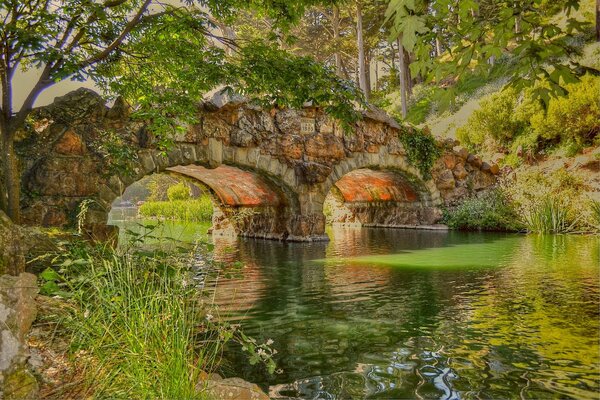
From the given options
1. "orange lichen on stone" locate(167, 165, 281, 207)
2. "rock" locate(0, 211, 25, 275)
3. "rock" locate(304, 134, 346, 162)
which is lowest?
"rock" locate(0, 211, 25, 275)

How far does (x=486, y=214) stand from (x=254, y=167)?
839cm

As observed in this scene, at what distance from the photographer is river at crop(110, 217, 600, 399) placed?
304 cm

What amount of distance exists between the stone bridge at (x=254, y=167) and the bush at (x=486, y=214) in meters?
0.61

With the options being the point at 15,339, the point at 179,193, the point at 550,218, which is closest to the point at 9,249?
the point at 15,339

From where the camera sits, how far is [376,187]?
1814 cm

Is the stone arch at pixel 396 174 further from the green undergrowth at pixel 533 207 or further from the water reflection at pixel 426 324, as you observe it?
the water reflection at pixel 426 324

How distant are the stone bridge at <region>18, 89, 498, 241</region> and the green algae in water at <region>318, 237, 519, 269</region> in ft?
9.01

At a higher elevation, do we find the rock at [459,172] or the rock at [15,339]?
the rock at [459,172]

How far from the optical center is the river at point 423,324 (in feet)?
9.99

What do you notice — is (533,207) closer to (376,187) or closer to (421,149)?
(421,149)

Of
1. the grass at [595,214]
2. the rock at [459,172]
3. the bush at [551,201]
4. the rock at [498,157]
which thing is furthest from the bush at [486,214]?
the rock at [498,157]

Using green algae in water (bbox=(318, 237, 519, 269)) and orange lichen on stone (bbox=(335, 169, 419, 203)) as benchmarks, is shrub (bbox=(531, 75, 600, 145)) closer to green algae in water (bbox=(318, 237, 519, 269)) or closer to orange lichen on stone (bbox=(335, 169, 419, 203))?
orange lichen on stone (bbox=(335, 169, 419, 203))

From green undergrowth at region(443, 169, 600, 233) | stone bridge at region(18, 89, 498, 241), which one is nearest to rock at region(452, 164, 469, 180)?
stone bridge at region(18, 89, 498, 241)

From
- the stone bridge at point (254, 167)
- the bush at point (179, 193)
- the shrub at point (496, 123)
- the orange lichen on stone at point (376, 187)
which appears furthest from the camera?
the bush at point (179, 193)
